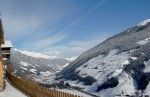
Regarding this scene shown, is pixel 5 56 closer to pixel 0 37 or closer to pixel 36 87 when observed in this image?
pixel 0 37

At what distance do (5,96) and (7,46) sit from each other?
110ft

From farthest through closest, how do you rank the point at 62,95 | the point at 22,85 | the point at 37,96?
the point at 22,85 < the point at 37,96 < the point at 62,95

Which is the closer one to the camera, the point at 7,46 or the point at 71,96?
the point at 71,96

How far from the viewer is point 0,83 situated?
3547cm

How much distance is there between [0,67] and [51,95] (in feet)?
56.0

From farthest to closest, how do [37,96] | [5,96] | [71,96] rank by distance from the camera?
[5,96]
[37,96]
[71,96]

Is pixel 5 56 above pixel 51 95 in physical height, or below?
above

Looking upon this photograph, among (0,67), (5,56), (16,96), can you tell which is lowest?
(16,96)

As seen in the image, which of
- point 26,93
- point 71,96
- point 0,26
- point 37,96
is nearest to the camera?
point 71,96

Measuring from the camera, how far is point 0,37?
40875 mm

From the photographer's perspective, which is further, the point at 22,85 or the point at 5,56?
the point at 5,56

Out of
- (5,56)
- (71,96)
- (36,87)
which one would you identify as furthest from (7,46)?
(71,96)

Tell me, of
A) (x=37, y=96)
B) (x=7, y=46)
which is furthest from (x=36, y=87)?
(x=7, y=46)

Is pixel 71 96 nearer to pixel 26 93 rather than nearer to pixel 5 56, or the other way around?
pixel 26 93
